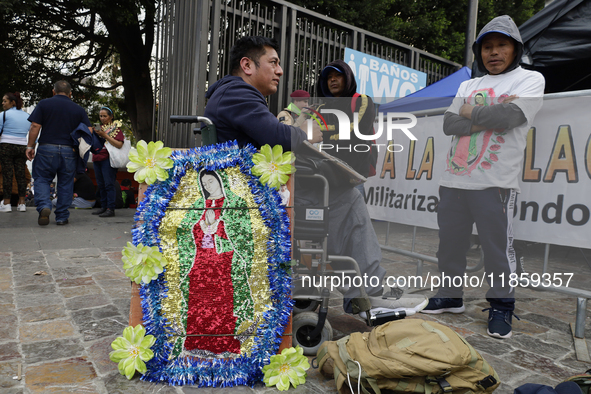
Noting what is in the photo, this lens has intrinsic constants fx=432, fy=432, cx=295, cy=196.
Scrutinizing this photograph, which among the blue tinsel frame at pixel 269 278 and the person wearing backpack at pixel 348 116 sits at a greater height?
the person wearing backpack at pixel 348 116

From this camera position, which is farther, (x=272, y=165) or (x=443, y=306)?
(x=443, y=306)

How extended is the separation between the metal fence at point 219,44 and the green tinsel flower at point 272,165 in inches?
115

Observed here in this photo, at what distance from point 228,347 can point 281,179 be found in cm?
90

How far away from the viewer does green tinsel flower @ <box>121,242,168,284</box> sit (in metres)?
2.12

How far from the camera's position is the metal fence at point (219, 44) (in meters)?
5.02

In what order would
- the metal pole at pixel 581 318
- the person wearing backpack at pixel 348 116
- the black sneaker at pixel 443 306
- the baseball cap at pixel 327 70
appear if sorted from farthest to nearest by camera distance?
1. the black sneaker at pixel 443 306
2. the baseball cap at pixel 327 70
3. the metal pole at pixel 581 318
4. the person wearing backpack at pixel 348 116

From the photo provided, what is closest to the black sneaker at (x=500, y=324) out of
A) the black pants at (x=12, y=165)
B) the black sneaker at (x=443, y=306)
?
the black sneaker at (x=443, y=306)

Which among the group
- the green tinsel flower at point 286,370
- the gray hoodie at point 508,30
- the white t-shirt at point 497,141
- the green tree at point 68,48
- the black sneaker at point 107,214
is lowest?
the green tinsel flower at point 286,370

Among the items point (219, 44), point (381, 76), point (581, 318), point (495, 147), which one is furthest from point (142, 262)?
Result: point (381, 76)

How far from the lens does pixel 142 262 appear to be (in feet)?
7.00

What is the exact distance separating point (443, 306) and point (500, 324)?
0.54 m

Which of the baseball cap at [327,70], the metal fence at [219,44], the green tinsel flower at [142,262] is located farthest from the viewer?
the metal fence at [219,44]

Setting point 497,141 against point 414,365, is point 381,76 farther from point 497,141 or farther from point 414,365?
point 414,365

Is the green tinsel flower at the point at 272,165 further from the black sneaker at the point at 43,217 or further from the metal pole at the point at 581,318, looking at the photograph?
the black sneaker at the point at 43,217
